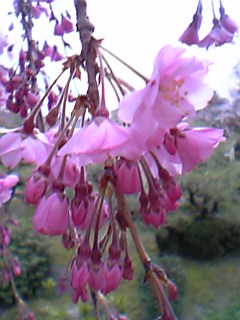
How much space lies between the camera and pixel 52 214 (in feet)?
2.09

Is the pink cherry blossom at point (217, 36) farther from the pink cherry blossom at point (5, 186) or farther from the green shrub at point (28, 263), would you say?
the green shrub at point (28, 263)

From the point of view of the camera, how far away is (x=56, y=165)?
2.16ft

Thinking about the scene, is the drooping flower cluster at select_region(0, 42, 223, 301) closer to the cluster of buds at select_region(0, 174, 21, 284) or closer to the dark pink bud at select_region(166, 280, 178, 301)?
the dark pink bud at select_region(166, 280, 178, 301)

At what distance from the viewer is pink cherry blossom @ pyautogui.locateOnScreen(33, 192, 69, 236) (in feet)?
2.09

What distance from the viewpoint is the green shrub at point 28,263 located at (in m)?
6.20

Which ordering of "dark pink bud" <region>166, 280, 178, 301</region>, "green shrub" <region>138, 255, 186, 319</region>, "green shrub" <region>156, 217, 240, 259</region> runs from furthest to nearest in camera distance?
"green shrub" <region>156, 217, 240, 259</region> < "green shrub" <region>138, 255, 186, 319</region> < "dark pink bud" <region>166, 280, 178, 301</region>

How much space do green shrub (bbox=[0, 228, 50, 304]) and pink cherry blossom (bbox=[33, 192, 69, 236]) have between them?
18.6ft

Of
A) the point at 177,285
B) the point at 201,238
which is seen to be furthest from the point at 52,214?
the point at 201,238

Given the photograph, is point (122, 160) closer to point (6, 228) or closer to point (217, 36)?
point (217, 36)

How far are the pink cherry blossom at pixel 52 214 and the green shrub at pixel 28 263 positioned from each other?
566 cm

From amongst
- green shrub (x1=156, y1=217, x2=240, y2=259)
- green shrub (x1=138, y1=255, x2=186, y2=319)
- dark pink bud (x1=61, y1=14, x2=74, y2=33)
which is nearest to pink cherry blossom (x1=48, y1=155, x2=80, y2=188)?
dark pink bud (x1=61, y1=14, x2=74, y2=33)

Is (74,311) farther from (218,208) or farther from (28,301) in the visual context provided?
(218,208)

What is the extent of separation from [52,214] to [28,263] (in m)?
5.87

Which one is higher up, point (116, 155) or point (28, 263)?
point (116, 155)
